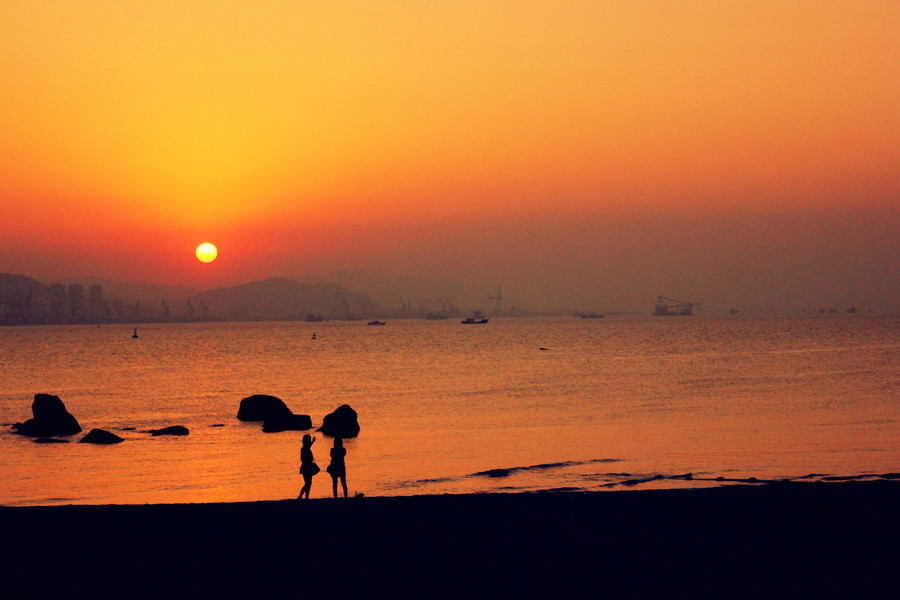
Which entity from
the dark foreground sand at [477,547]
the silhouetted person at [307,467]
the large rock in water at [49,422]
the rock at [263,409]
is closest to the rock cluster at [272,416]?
the rock at [263,409]

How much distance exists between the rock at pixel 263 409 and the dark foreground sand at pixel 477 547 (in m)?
26.9

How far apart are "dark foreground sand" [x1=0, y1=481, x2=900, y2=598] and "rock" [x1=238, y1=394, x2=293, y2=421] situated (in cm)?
2686

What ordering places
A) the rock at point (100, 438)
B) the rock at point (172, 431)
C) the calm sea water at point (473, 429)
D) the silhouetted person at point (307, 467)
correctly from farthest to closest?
1. the rock at point (172, 431)
2. the rock at point (100, 438)
3. the calm sea water at point (473, 429)
4. the silhouetted person at point (307, 467)

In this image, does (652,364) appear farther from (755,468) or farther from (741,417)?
(755,468)

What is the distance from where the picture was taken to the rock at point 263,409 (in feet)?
152

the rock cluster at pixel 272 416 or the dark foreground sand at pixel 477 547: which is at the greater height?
the dark foreground sand at pixel 477 547

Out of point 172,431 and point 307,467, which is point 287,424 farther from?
point 307,467

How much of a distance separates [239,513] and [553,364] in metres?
90.5

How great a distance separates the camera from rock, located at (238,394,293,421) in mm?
46438

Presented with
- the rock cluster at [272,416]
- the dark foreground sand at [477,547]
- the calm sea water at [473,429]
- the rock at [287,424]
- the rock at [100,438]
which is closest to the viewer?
the dark foreground sand at [477,547]

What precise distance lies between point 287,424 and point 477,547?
108 feet

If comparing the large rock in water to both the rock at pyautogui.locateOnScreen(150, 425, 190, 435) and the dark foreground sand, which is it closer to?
the rock at pyautogui.locateOnScreen(150, 425, 190, 435)

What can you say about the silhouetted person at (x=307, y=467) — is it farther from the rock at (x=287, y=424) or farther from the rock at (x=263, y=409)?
the rock at (x=263, y=409)

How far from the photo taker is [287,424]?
46.1m
